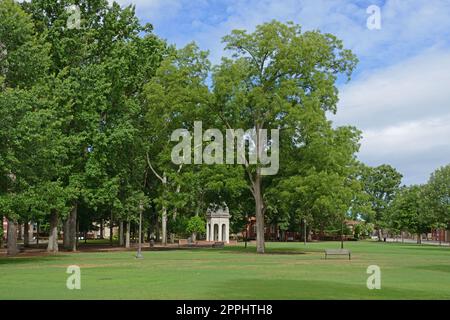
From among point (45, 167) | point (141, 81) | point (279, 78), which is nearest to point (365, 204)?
point (279, 78)

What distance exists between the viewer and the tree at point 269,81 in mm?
45625

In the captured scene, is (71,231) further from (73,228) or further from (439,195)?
(439,195)

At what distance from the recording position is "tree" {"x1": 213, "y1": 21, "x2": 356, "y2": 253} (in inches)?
1796

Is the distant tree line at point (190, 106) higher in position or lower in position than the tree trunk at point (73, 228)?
higher

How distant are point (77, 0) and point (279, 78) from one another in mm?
18262

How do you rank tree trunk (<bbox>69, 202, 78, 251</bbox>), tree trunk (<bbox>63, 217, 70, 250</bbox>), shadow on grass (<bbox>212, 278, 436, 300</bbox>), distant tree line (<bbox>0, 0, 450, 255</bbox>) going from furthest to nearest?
1. tree trunk (<bbox>63, 217, 70, 250</bbox>)
2. tree trunk (<bbox>69, 202, 78, 251</bbox>)
3. distant tree line (<bbox>0, 0, 450, 255</bbox>)
4. shadow on grass (<bbox>212, 278, 436, 300</bbox>)

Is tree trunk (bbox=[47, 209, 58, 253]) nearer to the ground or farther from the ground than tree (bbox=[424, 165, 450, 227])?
nearer to the ground

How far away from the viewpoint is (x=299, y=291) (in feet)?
55.5

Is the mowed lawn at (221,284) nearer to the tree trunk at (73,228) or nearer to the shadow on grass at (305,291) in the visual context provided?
the shadow on grass at (305,291)

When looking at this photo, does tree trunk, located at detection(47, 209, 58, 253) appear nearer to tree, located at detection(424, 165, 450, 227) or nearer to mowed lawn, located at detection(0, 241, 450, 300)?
mowed lawn, located at detection(0, 241, 450, 300)

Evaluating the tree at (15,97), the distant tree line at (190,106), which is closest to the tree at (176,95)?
the distant tree line at (190,106)

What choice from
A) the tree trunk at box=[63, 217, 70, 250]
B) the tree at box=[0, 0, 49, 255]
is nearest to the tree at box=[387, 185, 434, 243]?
the tree trunk at box=[63, 217, 70, 250]

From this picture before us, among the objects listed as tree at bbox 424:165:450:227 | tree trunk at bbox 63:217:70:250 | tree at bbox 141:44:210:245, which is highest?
tree at bbox 141:44:210:245
